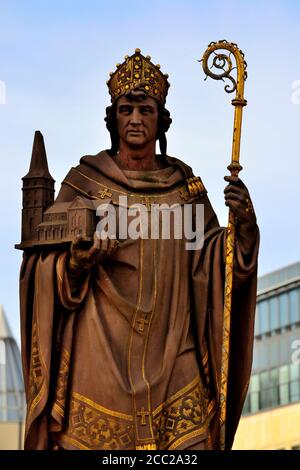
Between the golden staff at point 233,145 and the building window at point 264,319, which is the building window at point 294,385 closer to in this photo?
the building window at point 264,319

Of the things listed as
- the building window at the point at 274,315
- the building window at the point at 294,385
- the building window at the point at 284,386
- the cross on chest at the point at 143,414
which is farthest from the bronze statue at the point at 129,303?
the building window at the point at 274,315

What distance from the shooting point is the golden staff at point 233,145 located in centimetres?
2609

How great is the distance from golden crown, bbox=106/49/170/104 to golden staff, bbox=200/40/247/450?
1.91 feet

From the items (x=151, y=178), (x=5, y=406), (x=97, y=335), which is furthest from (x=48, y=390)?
(x=5, y=406)

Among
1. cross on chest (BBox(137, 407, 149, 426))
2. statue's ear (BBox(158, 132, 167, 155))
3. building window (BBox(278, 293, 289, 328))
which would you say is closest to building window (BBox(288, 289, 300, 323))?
building window (BBox(278, 293, 289, 328))

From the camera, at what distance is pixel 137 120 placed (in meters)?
26.7

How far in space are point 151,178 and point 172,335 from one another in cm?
178

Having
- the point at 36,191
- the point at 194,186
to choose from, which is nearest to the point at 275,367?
the point at 194,186

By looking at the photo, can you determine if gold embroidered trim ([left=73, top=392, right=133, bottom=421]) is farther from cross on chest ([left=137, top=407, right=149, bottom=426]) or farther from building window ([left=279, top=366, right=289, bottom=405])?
building window ([left=279, top=366, right=289, bottom=405])

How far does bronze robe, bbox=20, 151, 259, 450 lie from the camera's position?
85.1 ft

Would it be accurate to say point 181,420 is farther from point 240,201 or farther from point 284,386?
point 284,386

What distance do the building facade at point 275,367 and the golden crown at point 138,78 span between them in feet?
144

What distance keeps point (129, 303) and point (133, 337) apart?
357 millimetres

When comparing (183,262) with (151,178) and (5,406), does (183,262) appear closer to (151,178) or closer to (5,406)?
(151,178)
